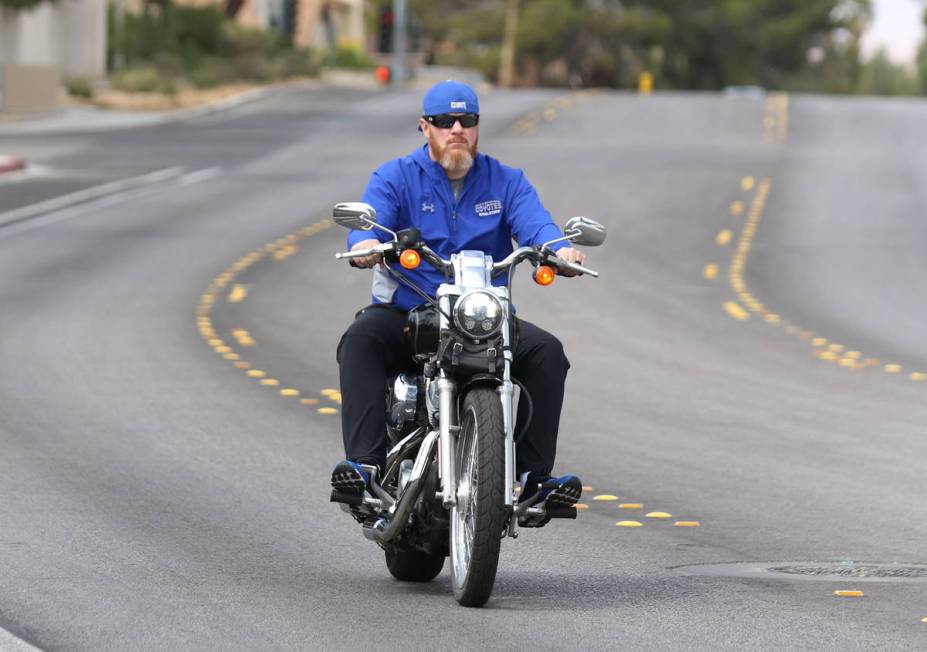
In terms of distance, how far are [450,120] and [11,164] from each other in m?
28.2

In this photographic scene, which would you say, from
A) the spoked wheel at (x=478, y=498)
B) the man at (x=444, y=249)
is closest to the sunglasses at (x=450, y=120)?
the man at (x=444, y=249)

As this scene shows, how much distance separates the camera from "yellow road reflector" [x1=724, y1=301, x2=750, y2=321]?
19.4 metres

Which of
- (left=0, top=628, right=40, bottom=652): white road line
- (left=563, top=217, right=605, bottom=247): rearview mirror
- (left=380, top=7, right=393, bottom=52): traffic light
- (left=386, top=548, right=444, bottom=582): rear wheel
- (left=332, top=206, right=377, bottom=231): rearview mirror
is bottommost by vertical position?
(left=380, top=7, right=393, bottom=52): traffic light

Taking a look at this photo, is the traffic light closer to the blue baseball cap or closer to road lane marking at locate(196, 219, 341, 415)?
road lane marking at locate(196, 219, 341, 415)

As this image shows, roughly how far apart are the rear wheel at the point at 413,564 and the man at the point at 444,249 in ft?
1.31

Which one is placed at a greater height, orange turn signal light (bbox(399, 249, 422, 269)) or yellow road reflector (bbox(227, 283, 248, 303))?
orange turn signal light (bbox(399, 249, 422, 269))

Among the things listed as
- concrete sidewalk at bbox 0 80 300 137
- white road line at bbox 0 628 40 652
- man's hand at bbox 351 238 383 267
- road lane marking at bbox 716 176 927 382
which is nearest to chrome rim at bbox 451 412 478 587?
man's hand at bbox 351 238 383 267

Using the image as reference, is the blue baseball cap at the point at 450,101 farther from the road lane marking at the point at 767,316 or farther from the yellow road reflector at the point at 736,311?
the yellow road reflector at the point at 736,311

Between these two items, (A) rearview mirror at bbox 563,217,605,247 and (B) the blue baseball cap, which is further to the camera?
(B) the blue baseball cap

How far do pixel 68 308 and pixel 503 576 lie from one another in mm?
11151

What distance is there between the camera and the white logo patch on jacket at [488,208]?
292 inches

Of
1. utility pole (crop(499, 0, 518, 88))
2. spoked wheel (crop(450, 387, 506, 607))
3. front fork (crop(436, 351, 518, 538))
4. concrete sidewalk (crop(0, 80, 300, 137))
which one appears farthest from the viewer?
utility pole (crop(499, 0, 518, 88))

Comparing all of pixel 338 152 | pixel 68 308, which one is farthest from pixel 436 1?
pixel 68 308

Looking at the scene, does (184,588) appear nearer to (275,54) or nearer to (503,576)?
(503,576)
